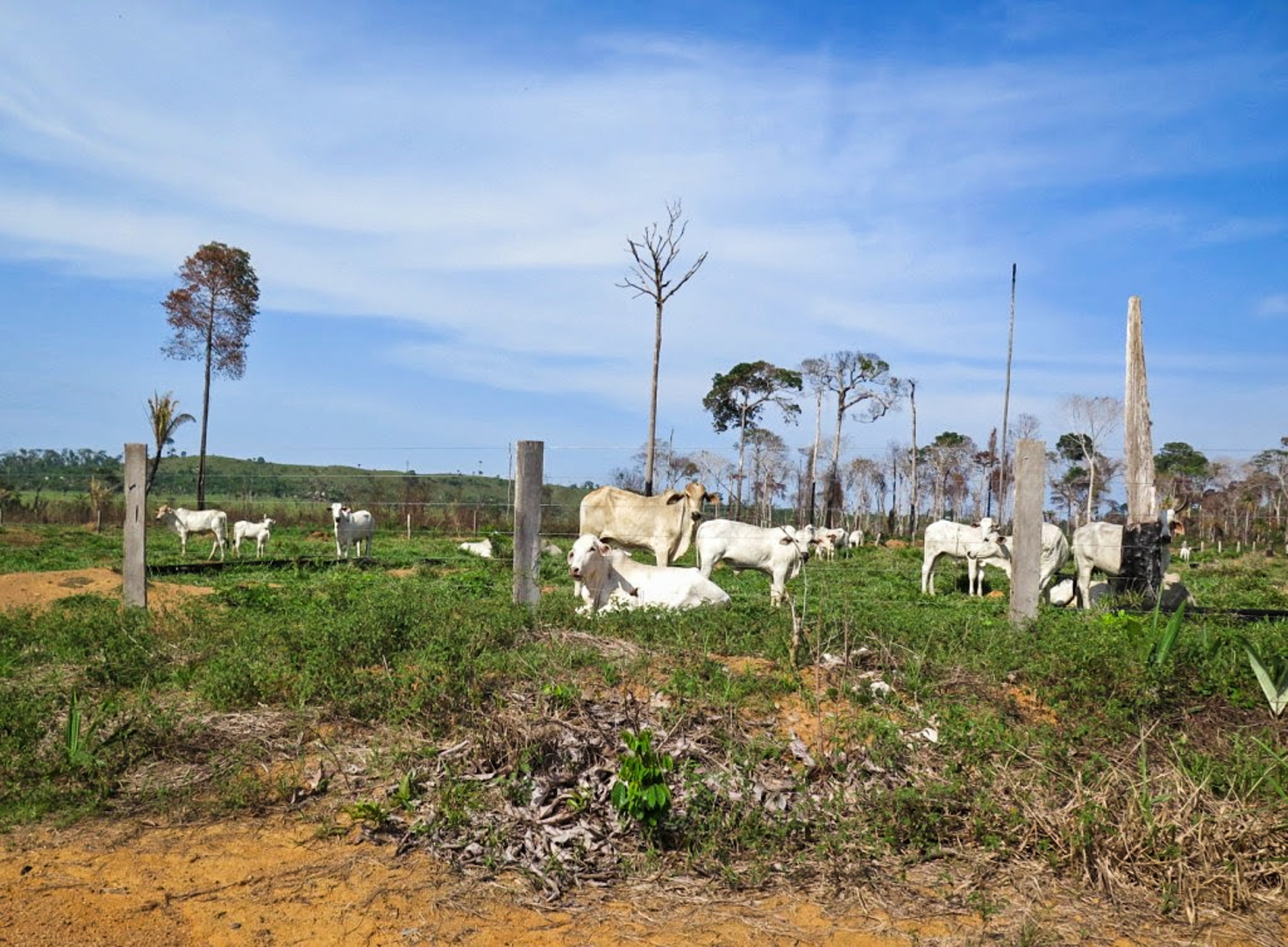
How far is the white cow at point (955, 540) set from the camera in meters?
16.7

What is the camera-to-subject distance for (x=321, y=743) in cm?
577

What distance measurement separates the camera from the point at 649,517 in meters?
14.8

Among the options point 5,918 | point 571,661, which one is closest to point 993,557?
point 571,661

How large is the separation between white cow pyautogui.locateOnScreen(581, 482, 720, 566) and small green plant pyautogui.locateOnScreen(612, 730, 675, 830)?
29.5 ft

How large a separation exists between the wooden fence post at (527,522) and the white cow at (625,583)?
90cm

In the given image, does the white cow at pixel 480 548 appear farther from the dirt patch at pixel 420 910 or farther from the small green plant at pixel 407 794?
the dirt patch at pixel 420 910

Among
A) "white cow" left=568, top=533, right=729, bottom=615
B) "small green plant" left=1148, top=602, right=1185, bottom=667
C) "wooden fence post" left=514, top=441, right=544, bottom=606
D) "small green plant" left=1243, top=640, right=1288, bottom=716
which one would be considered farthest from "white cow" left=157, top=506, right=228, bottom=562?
"small green plant" left=1243, top=640, right=1288, bottom=716

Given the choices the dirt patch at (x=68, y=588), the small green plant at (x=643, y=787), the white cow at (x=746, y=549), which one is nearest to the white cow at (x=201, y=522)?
the dirt patch at (x=68, y=588)

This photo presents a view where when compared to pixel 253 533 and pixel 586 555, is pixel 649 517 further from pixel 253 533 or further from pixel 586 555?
pixel 253 533

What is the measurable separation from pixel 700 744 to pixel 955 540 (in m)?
12.5

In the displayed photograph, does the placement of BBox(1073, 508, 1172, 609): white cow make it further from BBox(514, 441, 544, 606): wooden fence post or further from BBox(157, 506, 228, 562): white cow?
BBox(157, 506, 228, 562): white cow

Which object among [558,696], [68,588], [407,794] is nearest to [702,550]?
[558,696]

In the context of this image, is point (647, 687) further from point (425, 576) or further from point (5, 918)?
point (425, 576)

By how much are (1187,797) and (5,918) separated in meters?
5.50
